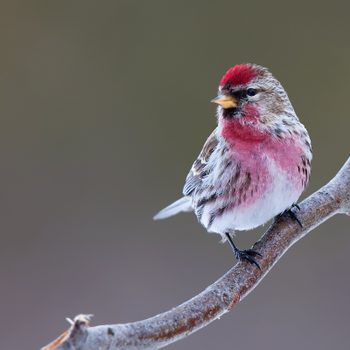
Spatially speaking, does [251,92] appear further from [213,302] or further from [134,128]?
[134,128]

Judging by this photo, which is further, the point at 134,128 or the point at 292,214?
the point at 134,128

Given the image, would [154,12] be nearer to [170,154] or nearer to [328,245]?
[170,154]

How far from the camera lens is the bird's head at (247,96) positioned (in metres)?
2.26

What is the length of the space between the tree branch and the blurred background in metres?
1.83

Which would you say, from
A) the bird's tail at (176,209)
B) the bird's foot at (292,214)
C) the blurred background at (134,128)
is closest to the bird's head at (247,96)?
the bird's foot at (292,214)

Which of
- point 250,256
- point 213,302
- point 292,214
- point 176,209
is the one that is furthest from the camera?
point 176,209

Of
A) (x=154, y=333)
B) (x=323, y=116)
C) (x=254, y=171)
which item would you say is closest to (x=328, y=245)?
(x=323, y=116)

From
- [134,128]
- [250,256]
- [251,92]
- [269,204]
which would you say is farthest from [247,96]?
[134,128]

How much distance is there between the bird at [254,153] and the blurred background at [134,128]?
1708 mm

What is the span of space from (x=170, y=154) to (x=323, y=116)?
0.97 meters

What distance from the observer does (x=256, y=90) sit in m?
2.31

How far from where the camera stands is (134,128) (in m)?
4.48

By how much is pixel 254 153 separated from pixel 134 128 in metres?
2.27

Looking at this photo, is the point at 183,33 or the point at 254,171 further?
the point at 183,33
